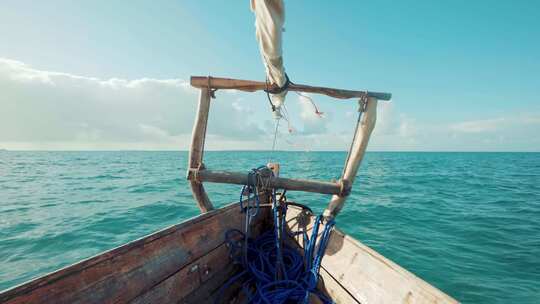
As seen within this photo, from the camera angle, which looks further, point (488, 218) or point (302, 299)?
point (488, 218)

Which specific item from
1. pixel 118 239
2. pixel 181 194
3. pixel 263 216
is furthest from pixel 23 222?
pixel 263 216

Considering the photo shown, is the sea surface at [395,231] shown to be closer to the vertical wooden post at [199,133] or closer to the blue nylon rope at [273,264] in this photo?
the blue nylon rope at [273,264]

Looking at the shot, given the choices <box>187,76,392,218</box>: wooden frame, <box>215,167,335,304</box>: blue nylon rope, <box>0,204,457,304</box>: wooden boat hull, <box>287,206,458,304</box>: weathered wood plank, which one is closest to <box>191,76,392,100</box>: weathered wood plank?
<box>187,76,392,218</box>: wooden frame

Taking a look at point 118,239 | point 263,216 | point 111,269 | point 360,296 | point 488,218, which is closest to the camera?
point 111,269

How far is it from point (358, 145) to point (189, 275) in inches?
107

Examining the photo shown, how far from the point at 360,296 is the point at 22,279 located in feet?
22.6

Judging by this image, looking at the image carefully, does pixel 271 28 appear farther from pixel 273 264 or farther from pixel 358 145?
pixel 273 264

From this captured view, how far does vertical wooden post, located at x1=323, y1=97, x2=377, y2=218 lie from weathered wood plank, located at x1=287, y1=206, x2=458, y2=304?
1.59 ft

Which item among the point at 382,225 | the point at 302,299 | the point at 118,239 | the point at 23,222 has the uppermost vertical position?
the point at 302,299

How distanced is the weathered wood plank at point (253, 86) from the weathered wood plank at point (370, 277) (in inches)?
74.5

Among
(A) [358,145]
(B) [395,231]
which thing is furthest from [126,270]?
(B) [395,231]

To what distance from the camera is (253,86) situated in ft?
9.88

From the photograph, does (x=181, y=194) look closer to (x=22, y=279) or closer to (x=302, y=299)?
(x=22, y=279)

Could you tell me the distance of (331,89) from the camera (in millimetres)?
3109
